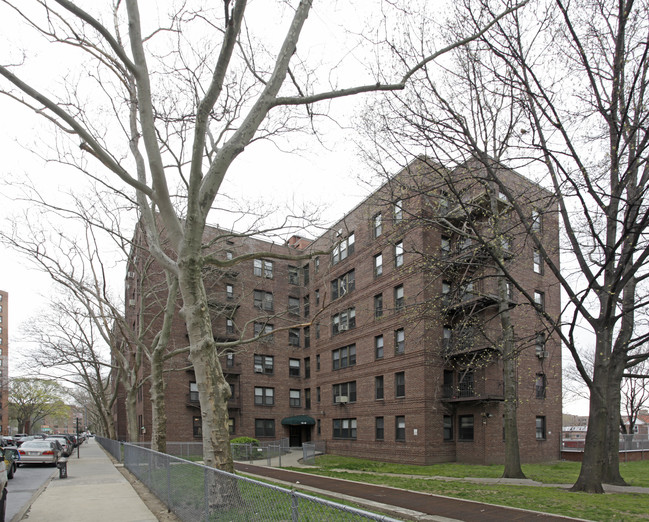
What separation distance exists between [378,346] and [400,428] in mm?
4898

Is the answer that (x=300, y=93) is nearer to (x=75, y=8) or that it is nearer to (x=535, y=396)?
(x=75, y=8)

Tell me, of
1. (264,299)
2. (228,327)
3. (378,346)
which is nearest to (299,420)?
(228,327)

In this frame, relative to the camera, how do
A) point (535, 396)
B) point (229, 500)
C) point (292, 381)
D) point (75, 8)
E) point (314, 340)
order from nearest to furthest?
point (229, 500) → point (75, 8) → point (535, 396) → point (314, 340) → point (292, 381)

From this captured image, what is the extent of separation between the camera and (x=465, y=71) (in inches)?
519

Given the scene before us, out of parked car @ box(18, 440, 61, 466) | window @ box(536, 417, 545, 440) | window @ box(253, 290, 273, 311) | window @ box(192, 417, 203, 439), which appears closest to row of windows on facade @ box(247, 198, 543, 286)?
window @ box(253, 290, 273, 311)

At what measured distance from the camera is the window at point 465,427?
26353mm

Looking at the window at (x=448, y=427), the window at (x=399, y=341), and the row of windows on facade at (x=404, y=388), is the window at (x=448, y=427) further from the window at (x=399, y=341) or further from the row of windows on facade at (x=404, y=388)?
the window at (x=399, y=341)

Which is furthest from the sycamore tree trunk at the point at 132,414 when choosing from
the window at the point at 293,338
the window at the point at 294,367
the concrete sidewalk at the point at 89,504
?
the window at the point at 293,338

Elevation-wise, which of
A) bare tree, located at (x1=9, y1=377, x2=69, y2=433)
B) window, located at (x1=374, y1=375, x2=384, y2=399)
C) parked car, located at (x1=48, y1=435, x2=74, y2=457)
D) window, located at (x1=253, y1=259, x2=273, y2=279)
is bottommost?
bare tree, located at (x1=9, y1=377, x2=69, y2=433)

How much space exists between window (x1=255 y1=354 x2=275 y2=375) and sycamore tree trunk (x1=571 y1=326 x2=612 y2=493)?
105 feet

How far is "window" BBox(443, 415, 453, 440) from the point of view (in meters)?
26.8

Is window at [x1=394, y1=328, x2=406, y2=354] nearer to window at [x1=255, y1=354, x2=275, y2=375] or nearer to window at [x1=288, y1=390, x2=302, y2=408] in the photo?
window at [x1=255, y1=354, x2=275, y2=375]

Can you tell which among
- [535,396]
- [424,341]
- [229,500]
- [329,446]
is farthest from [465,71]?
[329,446]

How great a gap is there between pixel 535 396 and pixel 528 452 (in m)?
3.01
